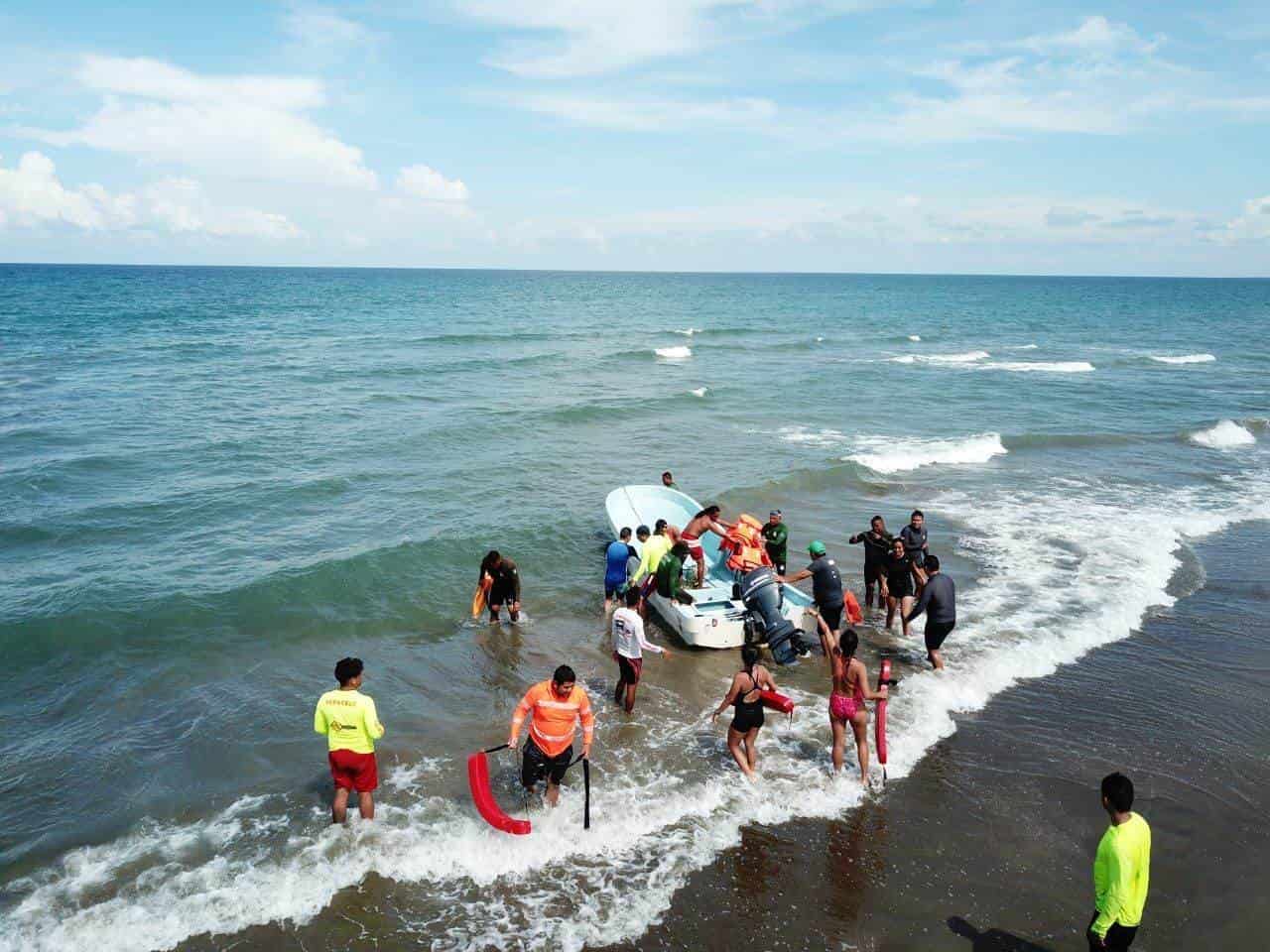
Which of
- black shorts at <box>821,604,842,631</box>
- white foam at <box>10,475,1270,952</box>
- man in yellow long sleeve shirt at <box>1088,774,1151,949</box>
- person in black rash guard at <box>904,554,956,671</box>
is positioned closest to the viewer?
man in yellow long sleeve shirt at <box>1088,774,1151,949</box>

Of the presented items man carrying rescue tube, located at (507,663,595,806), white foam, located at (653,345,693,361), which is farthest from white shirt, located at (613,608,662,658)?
white foam, located at (653,345,693,361)

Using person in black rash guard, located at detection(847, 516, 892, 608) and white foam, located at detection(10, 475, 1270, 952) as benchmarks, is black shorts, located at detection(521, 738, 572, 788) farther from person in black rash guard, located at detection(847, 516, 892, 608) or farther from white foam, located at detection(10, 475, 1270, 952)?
person in black rash guard, located at detection(847, 516, 892, 608)

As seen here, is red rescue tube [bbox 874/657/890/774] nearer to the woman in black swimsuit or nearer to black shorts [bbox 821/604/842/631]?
the woman in black swimsuit

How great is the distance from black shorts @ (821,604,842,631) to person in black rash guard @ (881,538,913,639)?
4.11ft

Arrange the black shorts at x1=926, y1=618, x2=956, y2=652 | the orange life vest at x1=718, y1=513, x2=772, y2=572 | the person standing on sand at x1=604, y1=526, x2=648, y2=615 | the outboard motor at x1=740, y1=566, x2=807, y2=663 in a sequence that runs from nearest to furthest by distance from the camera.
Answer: the black shorts at x1=926, y1=618, x2=956, y2=652 < the outboard motor at x1=740, y1=566, x2=807, y2=663 < the orange life vest at x1=718, y1=513, x2=772, y2=572 < the person standing on sand at x1=604, y1=526, x2=648, y2=615

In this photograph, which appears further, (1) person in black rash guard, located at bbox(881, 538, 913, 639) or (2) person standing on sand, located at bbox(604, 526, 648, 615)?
(2) person standing on sand, located at bbox(604, 526, 648, 615)

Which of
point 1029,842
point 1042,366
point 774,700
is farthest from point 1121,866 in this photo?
point 1042,366

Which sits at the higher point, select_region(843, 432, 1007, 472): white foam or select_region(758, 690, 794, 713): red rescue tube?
select_region(758, 690, 794, 713): red rescue tube

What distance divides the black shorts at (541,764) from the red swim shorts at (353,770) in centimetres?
136

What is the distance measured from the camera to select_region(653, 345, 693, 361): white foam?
44.9 m

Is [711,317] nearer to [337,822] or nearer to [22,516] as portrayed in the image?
[22,516]

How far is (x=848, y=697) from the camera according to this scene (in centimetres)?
785

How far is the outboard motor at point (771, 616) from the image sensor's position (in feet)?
33.5

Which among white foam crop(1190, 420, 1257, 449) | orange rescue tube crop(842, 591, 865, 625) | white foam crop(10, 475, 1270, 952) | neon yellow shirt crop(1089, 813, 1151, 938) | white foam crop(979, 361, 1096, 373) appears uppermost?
white foam crop(979, 361, 1096, 373)
